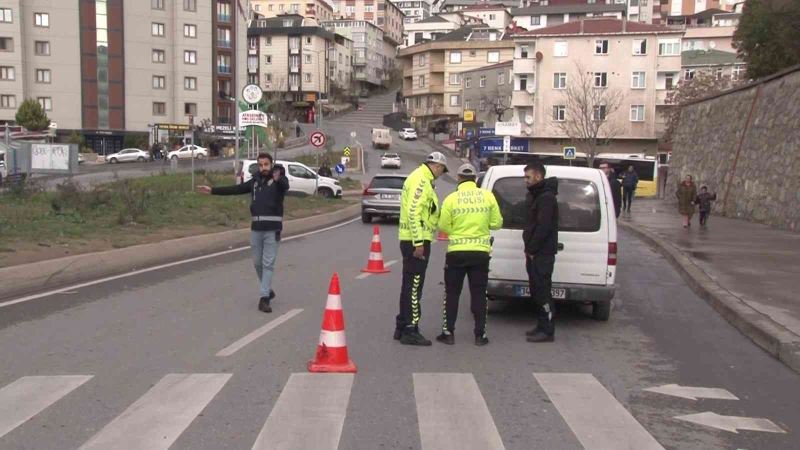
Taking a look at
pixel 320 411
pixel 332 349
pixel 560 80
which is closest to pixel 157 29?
pixel 560 80

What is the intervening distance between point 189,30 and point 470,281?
2816 inches

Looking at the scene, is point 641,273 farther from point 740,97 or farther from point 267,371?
point 740,97

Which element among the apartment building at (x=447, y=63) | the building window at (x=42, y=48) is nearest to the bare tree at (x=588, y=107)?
the apartment building at (x=447, y=63)

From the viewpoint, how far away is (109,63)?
69000 mm

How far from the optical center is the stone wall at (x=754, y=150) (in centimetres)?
2041

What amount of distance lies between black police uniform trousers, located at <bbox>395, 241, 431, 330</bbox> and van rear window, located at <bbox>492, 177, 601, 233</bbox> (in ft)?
5.60

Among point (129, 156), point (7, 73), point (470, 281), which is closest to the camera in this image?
point (470, 281)

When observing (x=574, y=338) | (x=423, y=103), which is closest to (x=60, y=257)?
(x=574, y=338)

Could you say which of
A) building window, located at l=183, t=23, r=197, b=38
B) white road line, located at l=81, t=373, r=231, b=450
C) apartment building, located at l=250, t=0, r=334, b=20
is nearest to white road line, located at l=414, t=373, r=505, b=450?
white road line, located at l=81, t=373, r=231, b=450

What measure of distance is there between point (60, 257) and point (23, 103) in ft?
195

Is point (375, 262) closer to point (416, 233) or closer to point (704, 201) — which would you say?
point (416, 233)

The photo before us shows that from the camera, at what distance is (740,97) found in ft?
84.2

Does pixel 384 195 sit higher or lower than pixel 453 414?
higher

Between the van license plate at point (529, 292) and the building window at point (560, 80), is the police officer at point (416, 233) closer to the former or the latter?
Answer: the van license plate at point (529, 292)
